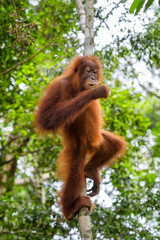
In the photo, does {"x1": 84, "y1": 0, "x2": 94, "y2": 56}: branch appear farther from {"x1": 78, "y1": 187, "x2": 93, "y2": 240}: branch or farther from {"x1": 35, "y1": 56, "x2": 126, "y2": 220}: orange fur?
{"x1": 78, "y1": 187, "x2": 93, "y2": 240}: branch

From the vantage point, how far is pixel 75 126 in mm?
3852

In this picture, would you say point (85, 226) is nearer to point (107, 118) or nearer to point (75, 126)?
point (75, 126)

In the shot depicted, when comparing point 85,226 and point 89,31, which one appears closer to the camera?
point 85,226

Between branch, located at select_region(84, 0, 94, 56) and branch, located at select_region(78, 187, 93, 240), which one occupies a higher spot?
branch, located at select_region(84, 0, 94, 56)

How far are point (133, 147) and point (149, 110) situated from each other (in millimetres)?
6356

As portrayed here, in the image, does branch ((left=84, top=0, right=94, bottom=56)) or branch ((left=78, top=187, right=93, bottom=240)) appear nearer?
branch ((left=78, top=187, right=93, bottom=240))

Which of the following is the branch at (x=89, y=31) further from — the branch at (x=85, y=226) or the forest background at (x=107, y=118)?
the branch at (x=85, y=226)

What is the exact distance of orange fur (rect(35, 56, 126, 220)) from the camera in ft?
11.4

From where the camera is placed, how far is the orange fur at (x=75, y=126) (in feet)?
11.4

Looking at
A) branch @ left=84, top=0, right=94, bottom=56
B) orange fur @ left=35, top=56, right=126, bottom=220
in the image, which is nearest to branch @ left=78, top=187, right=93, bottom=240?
orange fur @ left=35, top=56, right=126, bottom=220

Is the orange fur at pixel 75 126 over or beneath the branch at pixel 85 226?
over

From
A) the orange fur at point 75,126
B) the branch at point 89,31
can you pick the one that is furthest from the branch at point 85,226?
the branch at point 89,31

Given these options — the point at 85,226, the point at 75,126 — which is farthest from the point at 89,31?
the point at 85,226

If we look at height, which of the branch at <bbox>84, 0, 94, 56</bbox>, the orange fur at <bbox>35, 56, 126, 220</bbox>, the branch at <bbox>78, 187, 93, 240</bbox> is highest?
the branch at <bbox>84, 0, 94, 56</bbox>
